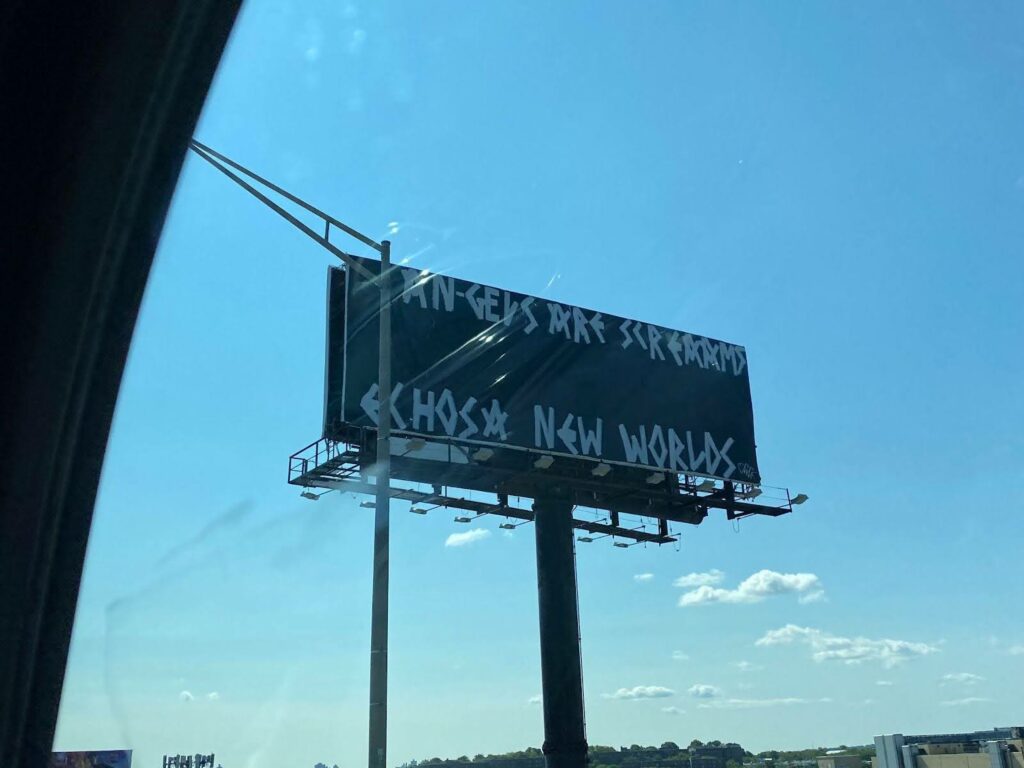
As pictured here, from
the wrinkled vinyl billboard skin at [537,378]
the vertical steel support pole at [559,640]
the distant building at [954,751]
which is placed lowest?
the distant building at [954,751]

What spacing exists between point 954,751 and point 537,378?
1333 inches

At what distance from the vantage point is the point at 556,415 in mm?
36031

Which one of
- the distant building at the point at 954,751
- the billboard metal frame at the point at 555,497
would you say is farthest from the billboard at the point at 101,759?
the distant building at the point at 954,751

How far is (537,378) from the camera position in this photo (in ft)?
119

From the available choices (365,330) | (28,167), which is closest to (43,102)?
(28,167)

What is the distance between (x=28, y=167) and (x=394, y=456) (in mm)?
27328

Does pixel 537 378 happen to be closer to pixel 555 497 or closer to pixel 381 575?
pixel 555 497

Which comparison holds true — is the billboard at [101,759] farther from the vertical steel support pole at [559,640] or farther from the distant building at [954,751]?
the distant building at [954,751]

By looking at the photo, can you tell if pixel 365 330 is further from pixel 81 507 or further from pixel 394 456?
pixel 81 507

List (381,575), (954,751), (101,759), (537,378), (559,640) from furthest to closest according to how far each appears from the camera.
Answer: (954,751) < (101,759) < (537,378) < (559,640) < (381,575)

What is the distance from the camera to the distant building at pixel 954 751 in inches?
1136

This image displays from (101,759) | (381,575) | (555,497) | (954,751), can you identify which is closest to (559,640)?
(555,497)

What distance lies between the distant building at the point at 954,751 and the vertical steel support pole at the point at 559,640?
1006 centimetres

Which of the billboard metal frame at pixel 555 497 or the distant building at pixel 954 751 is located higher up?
the billboard metal frame at pixel 555 497
